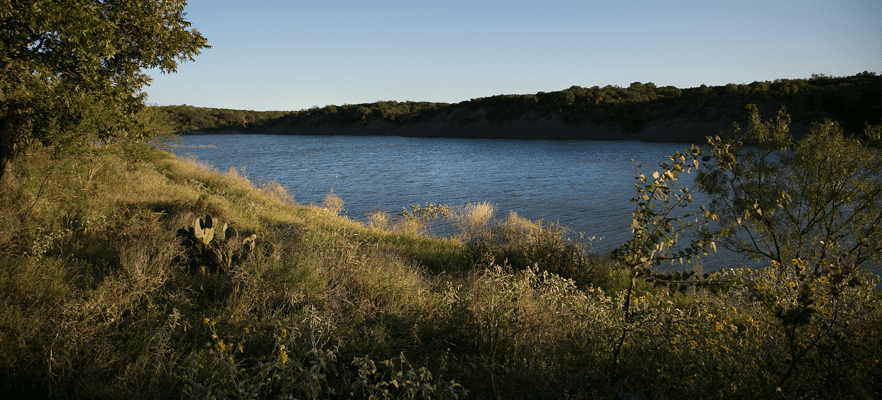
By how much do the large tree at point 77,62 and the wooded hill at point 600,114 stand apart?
16.4 metres

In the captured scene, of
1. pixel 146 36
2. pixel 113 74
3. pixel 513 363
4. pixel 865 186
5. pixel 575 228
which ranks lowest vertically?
pixel 575 228

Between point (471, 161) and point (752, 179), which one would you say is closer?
point (752, 179)

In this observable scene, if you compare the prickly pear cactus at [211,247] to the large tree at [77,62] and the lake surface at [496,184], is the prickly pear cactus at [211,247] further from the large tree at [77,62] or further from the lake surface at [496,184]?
the lake surface at [496,184]

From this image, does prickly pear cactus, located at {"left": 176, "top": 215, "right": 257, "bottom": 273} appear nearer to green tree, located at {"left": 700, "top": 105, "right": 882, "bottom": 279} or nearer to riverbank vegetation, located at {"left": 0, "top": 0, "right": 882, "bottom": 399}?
riverbank vegetation, located at {"left": 0, "top": 0, "right": 882, "bottom": 399}

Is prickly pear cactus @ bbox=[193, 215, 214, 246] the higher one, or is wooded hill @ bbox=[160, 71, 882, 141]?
wooded hill @ bbox=[160, 71, 882, 141]

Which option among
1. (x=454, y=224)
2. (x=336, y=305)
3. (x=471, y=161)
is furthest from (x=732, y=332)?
(x=471, y=161)

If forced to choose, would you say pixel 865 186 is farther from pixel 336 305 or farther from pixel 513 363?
pixel 336 305

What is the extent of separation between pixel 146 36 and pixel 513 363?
7.97 meters

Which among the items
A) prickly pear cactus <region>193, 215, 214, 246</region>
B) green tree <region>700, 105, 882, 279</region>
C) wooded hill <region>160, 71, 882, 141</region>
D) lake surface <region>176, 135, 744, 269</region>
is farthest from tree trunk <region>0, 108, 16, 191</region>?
wooded hill <region>160, 71, 882, 141</region>

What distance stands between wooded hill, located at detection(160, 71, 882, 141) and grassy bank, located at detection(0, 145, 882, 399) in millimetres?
20583

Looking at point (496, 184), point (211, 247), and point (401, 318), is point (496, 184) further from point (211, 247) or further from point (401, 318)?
point (401, 318)

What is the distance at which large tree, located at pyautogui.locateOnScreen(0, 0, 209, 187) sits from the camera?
625cm

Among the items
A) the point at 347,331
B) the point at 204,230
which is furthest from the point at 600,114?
the point at 347,331

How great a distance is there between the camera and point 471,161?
4025cm
